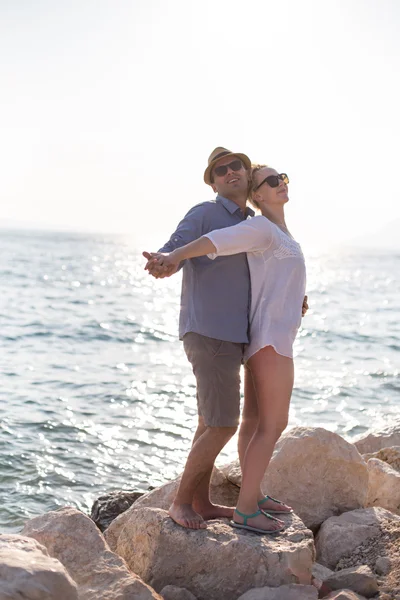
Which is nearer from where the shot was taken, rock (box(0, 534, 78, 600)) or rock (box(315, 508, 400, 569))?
rock (box(0, 534, 78, 600))

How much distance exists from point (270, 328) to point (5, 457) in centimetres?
666

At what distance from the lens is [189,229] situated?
4.93 m

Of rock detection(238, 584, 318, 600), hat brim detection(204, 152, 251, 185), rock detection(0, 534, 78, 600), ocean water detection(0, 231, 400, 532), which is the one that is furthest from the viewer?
ocean water detection(0, 231, 400, 532)

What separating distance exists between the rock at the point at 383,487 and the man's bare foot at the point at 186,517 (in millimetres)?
2348

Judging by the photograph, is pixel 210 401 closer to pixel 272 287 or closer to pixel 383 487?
pixel 272 287

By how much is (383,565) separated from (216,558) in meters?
1.25

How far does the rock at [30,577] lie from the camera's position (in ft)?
11.3

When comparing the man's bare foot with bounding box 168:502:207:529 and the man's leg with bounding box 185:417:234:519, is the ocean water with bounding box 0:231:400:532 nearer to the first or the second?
the man's leg with bounding box 185:417:234:519

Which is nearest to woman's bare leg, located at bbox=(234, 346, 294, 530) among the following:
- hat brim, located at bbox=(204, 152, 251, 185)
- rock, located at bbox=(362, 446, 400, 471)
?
hat brim, located at bbox=(204, 152, 251, 185)

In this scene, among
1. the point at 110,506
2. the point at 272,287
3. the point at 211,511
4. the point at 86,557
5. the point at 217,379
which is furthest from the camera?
the point at 110,506

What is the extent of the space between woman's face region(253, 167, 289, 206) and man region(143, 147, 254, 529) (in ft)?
0.61

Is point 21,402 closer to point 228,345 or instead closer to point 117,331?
point 228,345

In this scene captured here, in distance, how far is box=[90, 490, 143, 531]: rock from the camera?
288 inches

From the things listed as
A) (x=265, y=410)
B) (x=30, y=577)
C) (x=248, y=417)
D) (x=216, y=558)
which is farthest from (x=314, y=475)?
(x=30, y=577)
